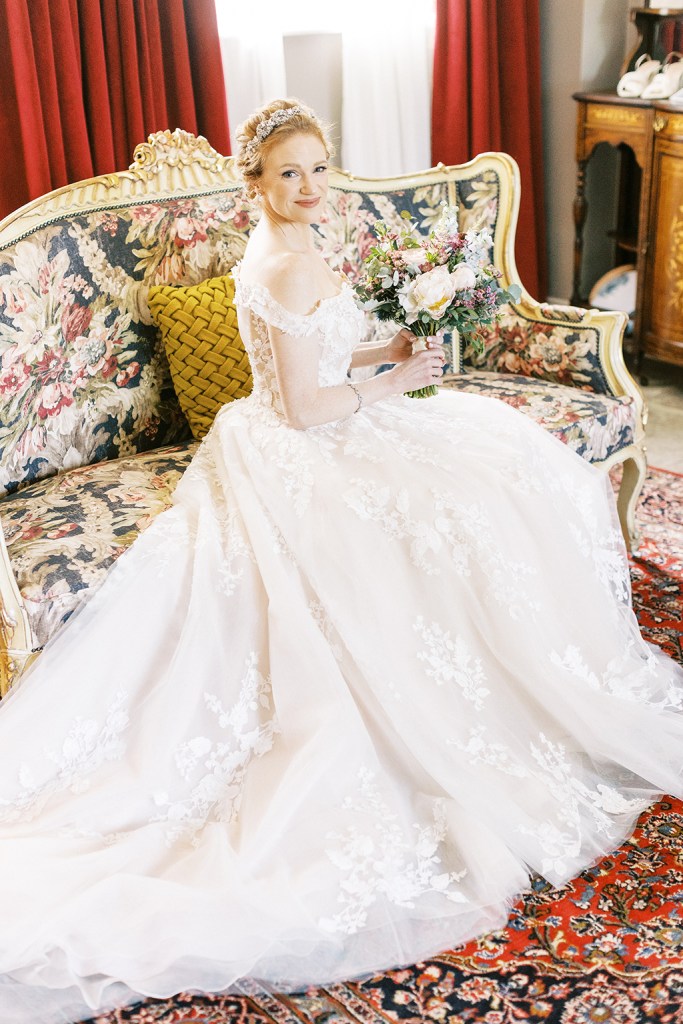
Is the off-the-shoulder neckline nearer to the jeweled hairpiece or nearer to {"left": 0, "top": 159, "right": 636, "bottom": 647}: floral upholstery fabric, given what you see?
the jeweled hairpiece

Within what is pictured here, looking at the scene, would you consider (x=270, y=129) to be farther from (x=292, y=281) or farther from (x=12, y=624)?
(x=12, y=624)

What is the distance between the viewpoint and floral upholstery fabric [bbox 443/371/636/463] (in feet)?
10.0

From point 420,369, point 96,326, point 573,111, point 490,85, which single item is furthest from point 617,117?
point 96,326

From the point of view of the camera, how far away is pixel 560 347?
3.34 m

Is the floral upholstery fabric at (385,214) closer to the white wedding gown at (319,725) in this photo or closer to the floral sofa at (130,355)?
the floral sofa at (130,355)

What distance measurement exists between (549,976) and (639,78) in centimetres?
383

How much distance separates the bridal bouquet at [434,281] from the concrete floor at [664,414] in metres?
1.74

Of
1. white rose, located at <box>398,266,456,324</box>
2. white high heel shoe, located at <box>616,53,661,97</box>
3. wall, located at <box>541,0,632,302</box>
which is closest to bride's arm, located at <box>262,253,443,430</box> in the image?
white rose, located at <box>398,266,456,324</box>

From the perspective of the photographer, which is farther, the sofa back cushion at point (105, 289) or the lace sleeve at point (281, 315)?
the sofa back cushion at point (105, 289)

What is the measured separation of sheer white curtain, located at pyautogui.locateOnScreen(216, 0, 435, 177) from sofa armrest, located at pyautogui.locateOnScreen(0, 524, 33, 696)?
2.54 m

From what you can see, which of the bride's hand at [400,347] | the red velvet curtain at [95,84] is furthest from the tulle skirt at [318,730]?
the red velvet curtain at [95,84]

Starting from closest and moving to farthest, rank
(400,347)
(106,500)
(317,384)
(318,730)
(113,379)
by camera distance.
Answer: (318,730) < (317,384) < (106,500) < (400,347) < (113,379)

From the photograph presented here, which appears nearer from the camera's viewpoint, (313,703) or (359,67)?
(313,703)

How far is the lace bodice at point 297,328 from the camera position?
240 centimetres
